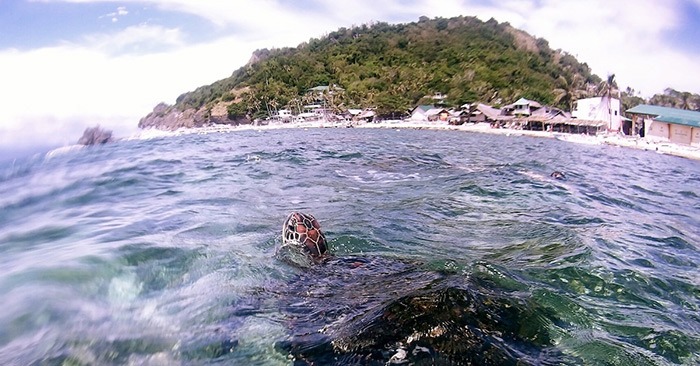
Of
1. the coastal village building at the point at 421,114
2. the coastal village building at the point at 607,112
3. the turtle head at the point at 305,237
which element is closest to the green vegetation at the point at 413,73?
the coastal village building at the point at 421,114

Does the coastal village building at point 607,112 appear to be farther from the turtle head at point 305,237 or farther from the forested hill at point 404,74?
the turtle head at point 305,237

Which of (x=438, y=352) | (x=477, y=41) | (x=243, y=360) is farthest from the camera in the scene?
(x=477, y=41)

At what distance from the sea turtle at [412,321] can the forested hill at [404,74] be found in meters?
84.6

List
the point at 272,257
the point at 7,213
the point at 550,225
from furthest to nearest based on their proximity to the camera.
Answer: the point at 550,225 < the point at 7,213 < the point at 272,257

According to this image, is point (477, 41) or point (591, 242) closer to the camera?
point (591, 242)

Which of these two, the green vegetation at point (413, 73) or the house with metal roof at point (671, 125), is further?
the green vegetation at point (413, 73)

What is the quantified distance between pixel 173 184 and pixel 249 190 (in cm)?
203

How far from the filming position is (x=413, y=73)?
110m

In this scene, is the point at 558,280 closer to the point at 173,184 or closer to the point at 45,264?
the point at 45,264

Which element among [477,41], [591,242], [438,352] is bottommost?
Result: [591,242]

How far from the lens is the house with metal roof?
3762 centimetres

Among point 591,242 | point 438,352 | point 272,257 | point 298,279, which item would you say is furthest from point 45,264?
point 591,242

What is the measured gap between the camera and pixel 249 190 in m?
10.2

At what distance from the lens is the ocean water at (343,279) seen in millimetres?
3117
